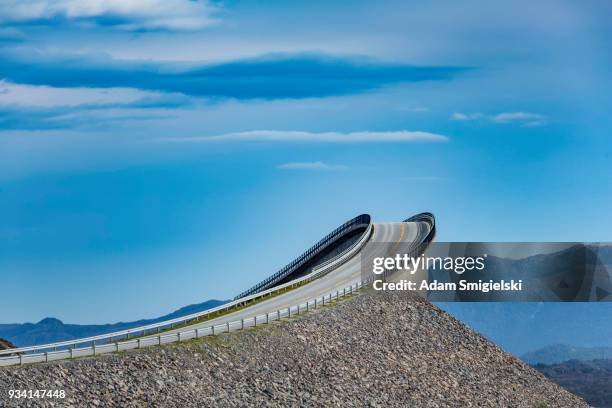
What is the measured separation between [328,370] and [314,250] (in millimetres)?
60719

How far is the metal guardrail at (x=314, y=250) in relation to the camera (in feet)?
435

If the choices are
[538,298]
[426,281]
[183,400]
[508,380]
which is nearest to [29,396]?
[183,400]

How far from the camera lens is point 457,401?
82.2m

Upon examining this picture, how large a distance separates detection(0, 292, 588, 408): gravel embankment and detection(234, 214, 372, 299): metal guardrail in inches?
1358

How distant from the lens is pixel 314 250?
138 meters

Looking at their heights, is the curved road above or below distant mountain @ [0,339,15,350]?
above

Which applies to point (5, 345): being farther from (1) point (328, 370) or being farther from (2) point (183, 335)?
(1) point (328, 370)

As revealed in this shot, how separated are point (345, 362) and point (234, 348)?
30.3 ft

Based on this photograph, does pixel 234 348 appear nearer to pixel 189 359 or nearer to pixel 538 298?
pixel 189 359

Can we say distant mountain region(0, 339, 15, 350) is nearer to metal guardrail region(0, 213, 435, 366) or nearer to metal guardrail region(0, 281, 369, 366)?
metal guardrail region(0, 213, 435, 366)

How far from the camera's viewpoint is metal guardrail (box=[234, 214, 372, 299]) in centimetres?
13262

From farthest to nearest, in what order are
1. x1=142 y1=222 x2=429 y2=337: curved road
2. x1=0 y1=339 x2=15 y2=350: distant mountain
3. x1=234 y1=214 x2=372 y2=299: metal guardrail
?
1. x1=234 y1=214 x2=372 y2=299: metal guardrail
2. x1=0 y1=339 x2=15 y2=350: distant mountain
3. x1=142 y1=222 x2=429 y2=337: curved road

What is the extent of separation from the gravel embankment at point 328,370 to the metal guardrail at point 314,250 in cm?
3449

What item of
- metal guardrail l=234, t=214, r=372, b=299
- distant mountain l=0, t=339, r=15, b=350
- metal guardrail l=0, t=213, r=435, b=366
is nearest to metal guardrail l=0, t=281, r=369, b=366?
metal guardrail l=0, t=213, r=435, b=366
